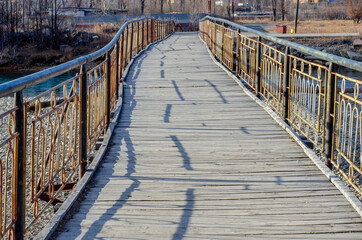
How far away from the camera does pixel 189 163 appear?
441cm

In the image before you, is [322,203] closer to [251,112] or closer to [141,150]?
[141,150]

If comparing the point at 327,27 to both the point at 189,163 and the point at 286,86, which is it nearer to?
the point at 286,86

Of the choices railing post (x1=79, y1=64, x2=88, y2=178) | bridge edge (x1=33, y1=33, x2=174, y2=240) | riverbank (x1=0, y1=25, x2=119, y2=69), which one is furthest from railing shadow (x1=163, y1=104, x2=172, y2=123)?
riverbank (x1=0, y1=25, x2=119, y2=69)

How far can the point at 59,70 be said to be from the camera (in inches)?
135

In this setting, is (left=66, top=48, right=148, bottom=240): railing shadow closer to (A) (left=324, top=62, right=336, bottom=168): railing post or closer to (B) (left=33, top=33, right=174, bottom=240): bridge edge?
(B) (left=33, top=33, right=174, bottom=240): bridge edge

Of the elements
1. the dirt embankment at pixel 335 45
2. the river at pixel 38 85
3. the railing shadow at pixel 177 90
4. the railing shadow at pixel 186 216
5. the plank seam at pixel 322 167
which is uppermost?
the dirt embankment at pixel 335 45

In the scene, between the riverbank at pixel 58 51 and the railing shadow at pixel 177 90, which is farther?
the riverbank at pixel 58 51

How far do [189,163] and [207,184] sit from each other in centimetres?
56

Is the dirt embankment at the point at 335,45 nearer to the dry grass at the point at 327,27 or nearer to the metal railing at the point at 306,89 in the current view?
the dry grass at the point at 327,27

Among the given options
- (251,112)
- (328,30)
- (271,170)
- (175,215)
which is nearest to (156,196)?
(175,215)

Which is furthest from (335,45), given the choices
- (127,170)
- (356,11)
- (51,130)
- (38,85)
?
(51,130)

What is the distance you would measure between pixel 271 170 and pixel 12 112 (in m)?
2.37

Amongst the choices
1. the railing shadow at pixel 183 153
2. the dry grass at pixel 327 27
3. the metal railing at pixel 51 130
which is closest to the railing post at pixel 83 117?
the metal railing at pixel 51 130

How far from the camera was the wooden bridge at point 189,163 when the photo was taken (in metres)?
3.05
